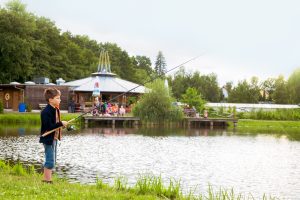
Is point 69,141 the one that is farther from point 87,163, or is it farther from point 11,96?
point 11,96

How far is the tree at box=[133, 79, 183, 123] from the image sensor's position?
146ft

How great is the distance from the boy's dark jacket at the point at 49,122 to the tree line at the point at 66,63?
4267cm

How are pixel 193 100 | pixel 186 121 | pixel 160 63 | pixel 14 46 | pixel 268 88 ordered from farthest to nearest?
pixel 160 63
pixel 268 88
pixel 14 46
pixel 193 100
pixel 186 121

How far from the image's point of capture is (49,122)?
10133 mm

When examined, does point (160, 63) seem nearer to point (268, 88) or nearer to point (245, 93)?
point (268, 88)

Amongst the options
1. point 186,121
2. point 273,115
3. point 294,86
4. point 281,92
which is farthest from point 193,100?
point 281,92

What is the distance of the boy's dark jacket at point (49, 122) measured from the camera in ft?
33.2

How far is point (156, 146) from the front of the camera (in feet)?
88.5

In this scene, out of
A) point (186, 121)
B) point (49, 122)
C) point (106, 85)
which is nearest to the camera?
point (49, 122)

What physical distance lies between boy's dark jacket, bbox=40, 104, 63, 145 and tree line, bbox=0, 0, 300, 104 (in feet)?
140

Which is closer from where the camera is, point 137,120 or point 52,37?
point 137,120

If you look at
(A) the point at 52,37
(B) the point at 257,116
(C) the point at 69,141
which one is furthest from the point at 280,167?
(A) the point at 52,37

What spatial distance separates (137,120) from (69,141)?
17051 mm

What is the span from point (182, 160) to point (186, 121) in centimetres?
2474
